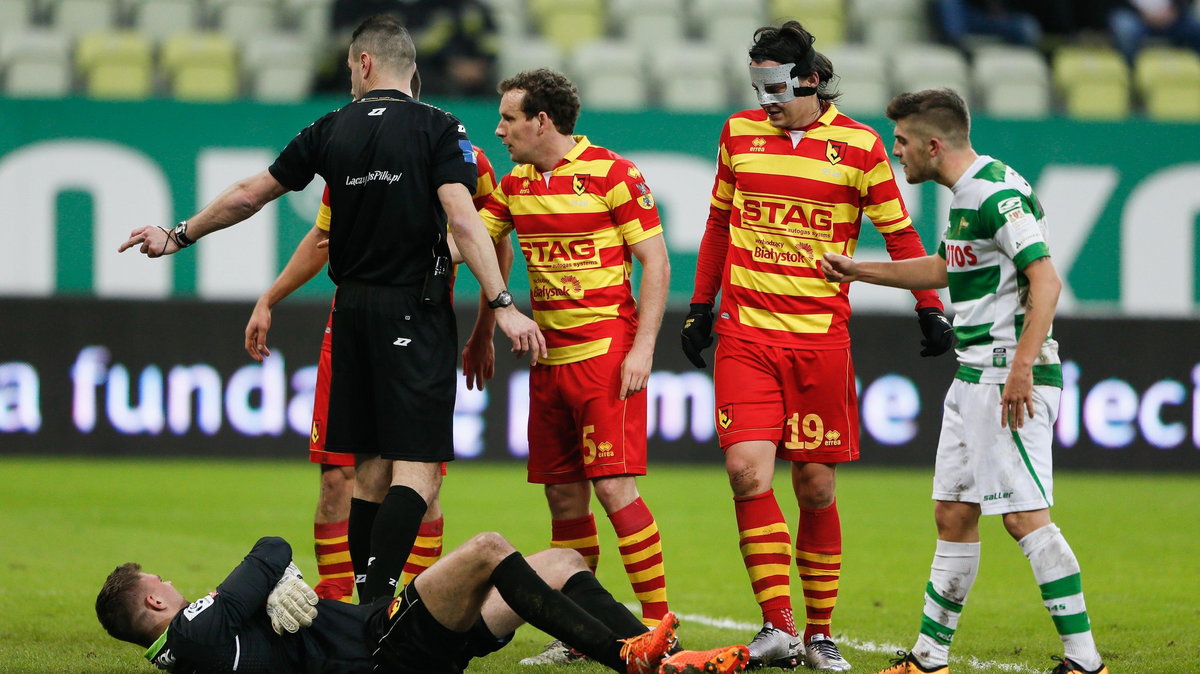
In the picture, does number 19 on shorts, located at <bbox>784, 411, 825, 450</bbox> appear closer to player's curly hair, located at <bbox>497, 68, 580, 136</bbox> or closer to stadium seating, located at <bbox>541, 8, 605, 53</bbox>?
player's curly hair, located at <bbox>497, 68, 580, 136</bbox>

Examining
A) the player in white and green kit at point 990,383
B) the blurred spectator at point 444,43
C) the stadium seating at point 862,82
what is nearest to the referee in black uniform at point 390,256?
the player in white and green kit at point 990,383

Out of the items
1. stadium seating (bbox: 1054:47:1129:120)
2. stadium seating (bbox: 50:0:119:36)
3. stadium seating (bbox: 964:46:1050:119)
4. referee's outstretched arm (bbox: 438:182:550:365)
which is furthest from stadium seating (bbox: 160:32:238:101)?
referee's outstretched arm (bbox: 438:182:550:365)

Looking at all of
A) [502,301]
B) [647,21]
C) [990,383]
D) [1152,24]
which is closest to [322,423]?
[502,301]

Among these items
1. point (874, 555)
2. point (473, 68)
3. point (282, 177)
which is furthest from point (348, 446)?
point (473, 68)

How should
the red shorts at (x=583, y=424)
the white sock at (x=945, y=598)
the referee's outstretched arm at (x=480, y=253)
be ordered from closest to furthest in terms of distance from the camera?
the white sock at (x=945, y=598) < the referee's outstretched arm at (x=480, y=253) < the red shorts at (x=583, y=424)

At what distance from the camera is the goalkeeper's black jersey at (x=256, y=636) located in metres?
4.75

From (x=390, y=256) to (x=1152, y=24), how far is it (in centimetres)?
1375

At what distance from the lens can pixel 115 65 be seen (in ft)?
47.5

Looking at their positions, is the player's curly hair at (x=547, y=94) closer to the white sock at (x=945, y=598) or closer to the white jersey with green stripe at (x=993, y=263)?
the white jersey with green stripe at (x=993, y=263)

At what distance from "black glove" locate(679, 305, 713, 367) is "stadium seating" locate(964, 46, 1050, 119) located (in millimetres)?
9611

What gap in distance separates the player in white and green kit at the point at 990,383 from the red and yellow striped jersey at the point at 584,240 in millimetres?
1035

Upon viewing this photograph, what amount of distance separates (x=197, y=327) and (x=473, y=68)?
385 cm

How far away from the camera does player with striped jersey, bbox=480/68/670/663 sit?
5918 mm

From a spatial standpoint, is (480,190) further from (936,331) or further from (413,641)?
(413,641)
